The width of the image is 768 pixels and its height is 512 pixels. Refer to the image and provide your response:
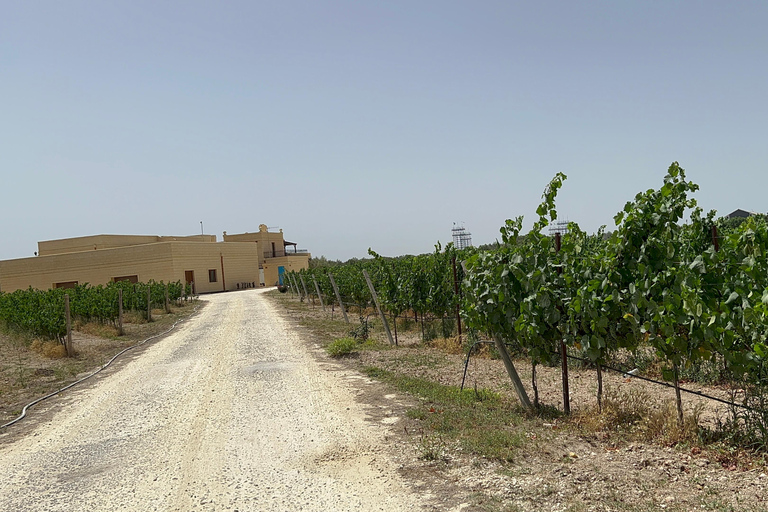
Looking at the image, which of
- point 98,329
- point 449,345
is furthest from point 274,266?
point 449,345

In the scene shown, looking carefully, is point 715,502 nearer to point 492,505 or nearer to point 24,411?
point 492,505

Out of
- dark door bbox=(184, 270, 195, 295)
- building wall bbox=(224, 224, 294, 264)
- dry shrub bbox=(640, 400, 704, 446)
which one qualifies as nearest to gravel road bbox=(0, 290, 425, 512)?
dry shrub bbox=(640, 400, 704, 446)

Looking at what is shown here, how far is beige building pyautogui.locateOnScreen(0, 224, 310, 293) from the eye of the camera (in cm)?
4991

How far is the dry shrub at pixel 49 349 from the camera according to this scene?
14.2 m

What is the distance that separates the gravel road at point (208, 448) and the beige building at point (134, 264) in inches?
1611

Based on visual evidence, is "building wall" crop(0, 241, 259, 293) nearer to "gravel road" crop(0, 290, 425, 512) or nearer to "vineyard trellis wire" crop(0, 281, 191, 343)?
"vineyard trellis wire" crop(0, 281, 191, 343)

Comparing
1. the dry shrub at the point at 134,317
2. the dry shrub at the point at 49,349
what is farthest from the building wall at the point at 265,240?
the dry shrub at the point at 49,349

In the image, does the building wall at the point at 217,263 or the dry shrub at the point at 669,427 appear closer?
the dry shrub at the point at 669,427

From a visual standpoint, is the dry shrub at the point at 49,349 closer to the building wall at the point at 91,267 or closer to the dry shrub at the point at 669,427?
the dry shrub at the point at 669,427

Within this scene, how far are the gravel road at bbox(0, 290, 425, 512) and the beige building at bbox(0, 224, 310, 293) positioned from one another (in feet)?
134

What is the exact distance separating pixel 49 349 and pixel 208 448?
10259mm

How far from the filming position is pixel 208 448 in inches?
245

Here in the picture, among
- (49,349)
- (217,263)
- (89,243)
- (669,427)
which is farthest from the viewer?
(89,243)

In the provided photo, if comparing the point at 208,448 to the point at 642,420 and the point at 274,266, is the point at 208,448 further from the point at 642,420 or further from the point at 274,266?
the point at 274,266
